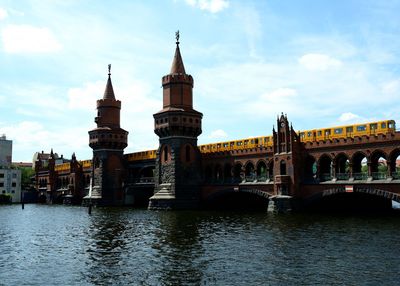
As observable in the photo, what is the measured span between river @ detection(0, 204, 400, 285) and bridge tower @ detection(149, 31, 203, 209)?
1058 inches

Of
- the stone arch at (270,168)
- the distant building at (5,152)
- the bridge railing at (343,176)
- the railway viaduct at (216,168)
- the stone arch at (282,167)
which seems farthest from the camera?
the distant building at (5,152)

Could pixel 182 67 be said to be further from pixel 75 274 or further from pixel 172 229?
pixel 75 274

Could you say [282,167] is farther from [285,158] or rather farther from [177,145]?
[177,145]

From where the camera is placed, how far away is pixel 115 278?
20844 mm

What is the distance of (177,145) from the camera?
225 feet

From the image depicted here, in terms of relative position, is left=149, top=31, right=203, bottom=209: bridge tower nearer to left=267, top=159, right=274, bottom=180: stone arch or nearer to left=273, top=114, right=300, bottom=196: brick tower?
left=267, top=159, right=274, bottom=180: stone arch

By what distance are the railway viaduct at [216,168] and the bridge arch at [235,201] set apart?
0.17 m

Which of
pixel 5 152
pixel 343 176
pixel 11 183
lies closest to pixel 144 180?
pixel 343 176

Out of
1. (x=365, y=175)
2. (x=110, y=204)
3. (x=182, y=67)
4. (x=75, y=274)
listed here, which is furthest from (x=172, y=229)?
(x=110, y=204)

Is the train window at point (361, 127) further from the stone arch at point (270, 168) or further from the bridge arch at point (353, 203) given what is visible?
the stone arch at point (270, 168)

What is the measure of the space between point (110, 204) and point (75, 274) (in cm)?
6492

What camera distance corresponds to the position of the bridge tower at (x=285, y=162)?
182 ft

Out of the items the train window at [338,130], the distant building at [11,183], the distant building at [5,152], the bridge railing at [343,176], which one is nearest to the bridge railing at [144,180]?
the train window at [338,130]

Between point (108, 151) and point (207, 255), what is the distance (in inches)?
2496
